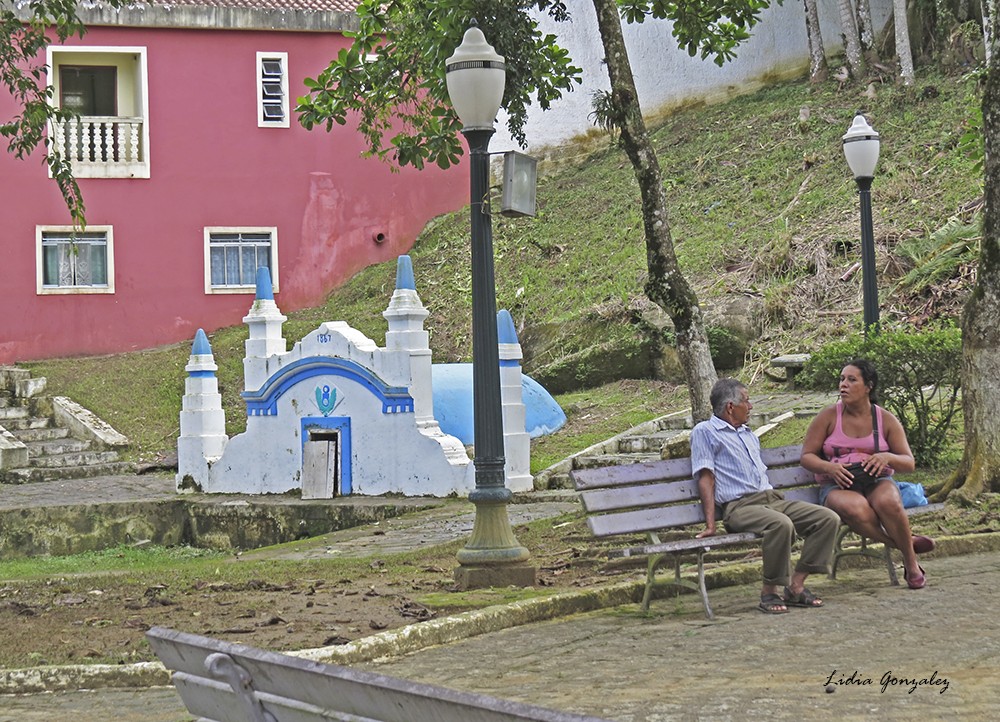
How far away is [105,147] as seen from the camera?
23.8 m

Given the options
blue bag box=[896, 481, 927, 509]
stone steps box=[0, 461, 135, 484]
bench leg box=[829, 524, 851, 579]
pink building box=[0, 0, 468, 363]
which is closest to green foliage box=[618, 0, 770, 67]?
blue bag box=[896, 481, 927, 509]

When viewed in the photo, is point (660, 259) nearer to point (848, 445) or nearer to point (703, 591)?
point (848, 445)

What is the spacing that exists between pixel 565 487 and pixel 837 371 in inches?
118

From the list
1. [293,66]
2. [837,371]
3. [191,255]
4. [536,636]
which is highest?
[293,66]

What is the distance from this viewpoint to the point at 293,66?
2417 centimetres

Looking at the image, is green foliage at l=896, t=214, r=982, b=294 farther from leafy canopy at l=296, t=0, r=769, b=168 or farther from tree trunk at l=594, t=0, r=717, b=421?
tree trunk at l=594, t=0, r=717, b=421

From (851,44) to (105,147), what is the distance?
12840mm

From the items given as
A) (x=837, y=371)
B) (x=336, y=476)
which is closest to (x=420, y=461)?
(x=336, y=476)

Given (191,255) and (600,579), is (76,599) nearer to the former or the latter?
(600,579)

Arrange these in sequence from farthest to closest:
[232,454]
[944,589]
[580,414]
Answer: [580,414] → [232,454] → [944,589]

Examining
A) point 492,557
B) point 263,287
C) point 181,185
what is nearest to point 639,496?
point 492,557

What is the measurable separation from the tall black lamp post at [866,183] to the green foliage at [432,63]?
257cm

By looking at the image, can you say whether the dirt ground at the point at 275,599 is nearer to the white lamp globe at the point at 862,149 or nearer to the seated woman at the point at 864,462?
the seated woman at the point at 864,462

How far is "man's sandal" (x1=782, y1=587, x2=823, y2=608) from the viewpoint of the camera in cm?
776
